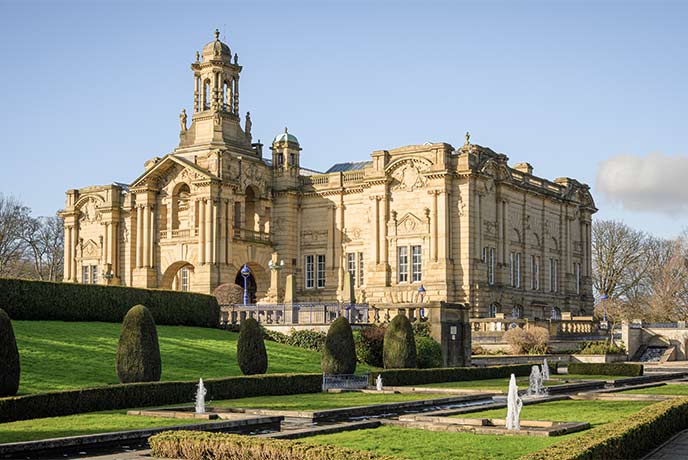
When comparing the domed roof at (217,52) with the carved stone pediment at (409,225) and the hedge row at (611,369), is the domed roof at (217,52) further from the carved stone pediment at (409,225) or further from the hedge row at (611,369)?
the hedge row at (611,369)

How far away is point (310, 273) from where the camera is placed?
2822 inches

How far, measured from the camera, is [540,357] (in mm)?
51219

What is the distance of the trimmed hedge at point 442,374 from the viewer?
35.9 m

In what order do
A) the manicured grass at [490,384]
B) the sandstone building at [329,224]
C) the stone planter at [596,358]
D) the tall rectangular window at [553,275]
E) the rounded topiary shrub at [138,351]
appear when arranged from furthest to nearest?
1. the tall rectangular window at [553,275]
2. the sandstone building at [329,224]
3. the stone planter at [596,358]
4. the manicured grass at [490,384]
5. the rounded topiary shrub at [138,351]

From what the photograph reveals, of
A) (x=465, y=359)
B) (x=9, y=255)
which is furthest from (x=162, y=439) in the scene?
(x=9, y=255)

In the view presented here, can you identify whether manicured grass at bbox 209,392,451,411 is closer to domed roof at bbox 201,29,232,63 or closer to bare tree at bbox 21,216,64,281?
domed roof at bbox 201,29,232,63

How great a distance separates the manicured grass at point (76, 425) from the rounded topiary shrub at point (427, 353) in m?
20.5

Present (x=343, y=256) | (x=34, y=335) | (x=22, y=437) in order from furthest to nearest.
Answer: (x=343, y=256)
(x=34, y=335)
(x=22, y=437)

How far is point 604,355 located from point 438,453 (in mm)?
38531

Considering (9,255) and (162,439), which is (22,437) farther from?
(9,255)

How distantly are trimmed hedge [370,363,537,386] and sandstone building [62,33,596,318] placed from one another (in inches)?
734

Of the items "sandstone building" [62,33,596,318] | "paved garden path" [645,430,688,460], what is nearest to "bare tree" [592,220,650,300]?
"sandstone building" [62,33,596,318]

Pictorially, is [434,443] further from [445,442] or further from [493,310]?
[493,310]

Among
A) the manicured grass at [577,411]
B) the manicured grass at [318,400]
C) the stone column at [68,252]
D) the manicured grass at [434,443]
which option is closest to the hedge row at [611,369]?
the manicured grass at [318,400]
